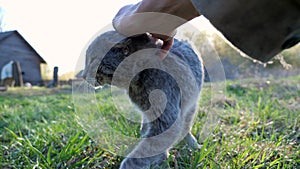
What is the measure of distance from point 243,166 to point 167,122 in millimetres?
545

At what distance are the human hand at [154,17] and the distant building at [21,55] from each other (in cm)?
994

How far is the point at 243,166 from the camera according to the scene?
61.1 inches

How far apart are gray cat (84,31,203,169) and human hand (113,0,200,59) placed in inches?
6.6

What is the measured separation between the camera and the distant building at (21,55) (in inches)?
398

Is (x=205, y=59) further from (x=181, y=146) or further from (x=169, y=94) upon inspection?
(x=181, y=146)

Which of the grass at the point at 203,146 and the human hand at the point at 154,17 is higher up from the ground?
the human hand at the point at 154,17

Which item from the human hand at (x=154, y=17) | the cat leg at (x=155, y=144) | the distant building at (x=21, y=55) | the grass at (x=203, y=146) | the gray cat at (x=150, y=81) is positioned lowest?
the distant building at (x=21, y=55)

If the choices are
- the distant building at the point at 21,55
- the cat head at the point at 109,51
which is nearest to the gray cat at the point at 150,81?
the cat head at the point at 109,51

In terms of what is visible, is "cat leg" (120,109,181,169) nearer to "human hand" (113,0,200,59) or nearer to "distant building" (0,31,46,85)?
"human hand" (113,0,200,59)

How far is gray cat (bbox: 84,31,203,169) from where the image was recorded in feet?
4.36

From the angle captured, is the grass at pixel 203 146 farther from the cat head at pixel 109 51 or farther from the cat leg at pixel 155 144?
the cat head at pixel 109 51

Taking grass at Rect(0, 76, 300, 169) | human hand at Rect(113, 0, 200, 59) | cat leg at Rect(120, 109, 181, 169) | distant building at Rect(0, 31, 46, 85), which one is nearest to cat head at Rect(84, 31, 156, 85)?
human hand at Rect(113, 0, 200, 59)

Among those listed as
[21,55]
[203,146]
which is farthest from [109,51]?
[21,55]

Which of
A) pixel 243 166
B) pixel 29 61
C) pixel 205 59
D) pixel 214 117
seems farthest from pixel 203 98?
pixel 29 61
